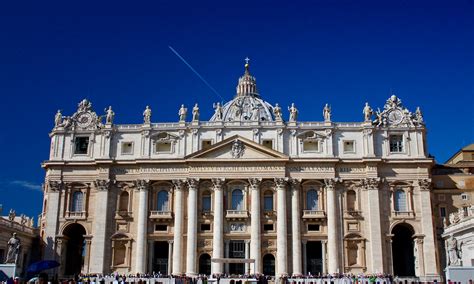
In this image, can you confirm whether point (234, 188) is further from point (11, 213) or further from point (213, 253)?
point (11, 213)

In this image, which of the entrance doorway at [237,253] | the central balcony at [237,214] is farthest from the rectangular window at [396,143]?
the entrance doorway at [237,253]

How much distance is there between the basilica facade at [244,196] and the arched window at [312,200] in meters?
0.11

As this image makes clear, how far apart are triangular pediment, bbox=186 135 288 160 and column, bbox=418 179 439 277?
53.2 feet

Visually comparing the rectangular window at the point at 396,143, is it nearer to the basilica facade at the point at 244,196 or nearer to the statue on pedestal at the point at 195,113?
the basilica facade at the point at 244,196

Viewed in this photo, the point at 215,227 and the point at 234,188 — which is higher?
the point at 234,188

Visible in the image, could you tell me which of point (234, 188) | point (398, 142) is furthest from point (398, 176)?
point (234, 188)

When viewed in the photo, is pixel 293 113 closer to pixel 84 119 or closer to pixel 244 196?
A: pixel 244 196

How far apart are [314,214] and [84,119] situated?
28322 millimetres

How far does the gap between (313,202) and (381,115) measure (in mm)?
12639

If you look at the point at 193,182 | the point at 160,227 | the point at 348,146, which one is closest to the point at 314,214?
the point at 348,146

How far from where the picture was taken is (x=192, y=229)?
186 feet

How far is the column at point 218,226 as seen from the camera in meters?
55.6

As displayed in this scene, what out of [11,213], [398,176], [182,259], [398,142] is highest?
[398,142]

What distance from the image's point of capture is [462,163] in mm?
62000
